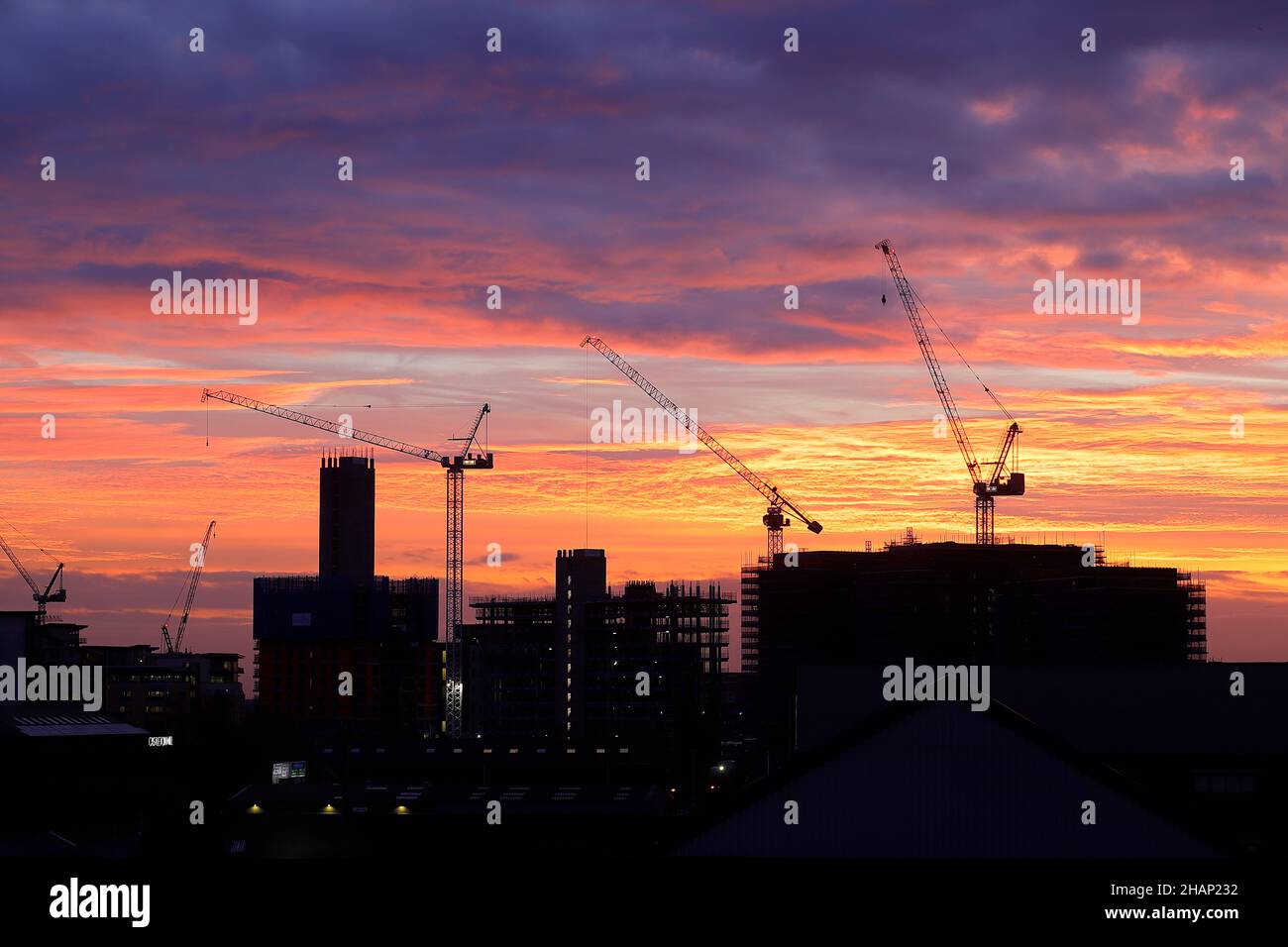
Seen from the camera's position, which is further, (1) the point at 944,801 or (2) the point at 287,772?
(2) the point at 287,772

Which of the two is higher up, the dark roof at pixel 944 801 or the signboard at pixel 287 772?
the dark roof at pixel 944 801

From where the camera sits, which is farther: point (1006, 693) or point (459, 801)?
point (459, 801)

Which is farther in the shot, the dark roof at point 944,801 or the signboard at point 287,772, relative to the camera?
the signboard at point 287,772

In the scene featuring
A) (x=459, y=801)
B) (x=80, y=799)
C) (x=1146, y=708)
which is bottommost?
(x=459, y=801)

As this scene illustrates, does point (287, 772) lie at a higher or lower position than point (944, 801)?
lower

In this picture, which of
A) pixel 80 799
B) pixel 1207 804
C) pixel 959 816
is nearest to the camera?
pixel 959 816

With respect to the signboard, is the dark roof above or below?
above

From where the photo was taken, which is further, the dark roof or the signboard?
the signboard
